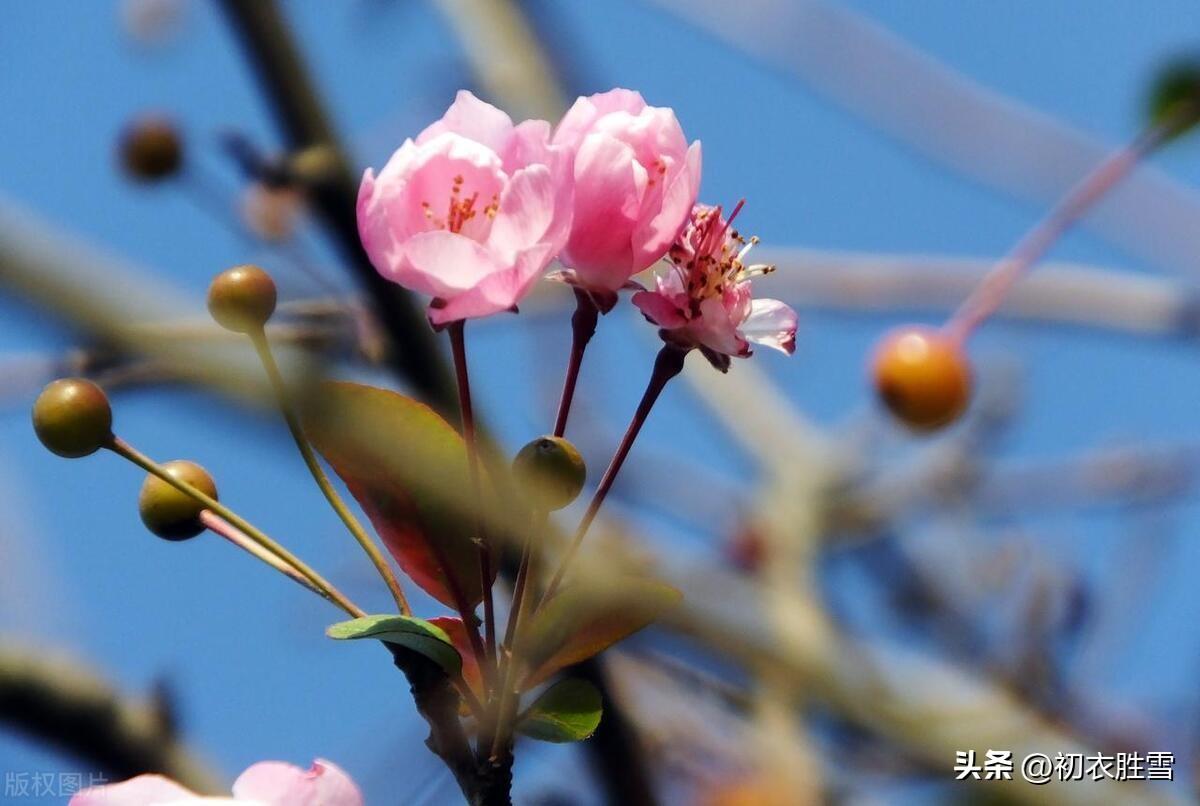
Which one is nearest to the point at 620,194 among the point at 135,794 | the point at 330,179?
the point at 135,794

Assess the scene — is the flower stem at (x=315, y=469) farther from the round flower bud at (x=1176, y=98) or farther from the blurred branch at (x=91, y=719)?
the round flower bud at (x=1176, y=98)

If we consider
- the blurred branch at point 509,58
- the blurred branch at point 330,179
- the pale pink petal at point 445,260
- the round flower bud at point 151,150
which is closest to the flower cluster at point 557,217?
the pale pink petal at point 445,260

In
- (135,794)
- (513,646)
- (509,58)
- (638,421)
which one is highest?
(509,58)

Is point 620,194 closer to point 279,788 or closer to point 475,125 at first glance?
point 475,125

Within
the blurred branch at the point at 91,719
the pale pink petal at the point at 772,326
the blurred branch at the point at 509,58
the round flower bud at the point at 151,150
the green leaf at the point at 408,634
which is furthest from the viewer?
the blurred branch at the point at 509,58

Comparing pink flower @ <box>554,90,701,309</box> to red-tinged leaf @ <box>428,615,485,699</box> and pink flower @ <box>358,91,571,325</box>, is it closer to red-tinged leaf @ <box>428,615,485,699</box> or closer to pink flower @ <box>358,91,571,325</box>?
pink flower @ <box>358,91,571,325</box>

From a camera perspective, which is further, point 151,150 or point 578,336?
point 151,150
